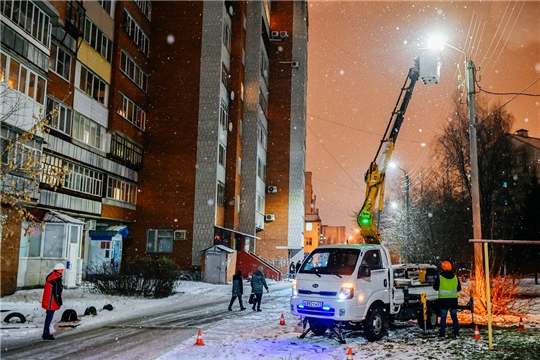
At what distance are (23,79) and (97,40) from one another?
9.91 meters

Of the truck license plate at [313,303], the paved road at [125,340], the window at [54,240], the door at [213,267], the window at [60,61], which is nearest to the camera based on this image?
the paved road at [125,340]

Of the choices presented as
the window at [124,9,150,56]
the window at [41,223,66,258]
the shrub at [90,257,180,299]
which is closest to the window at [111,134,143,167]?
the window at [124,9,150,56]

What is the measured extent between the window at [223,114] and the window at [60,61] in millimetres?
11997

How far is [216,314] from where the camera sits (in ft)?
55.7

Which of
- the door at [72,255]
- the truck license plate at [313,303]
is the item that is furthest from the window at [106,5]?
the truck license plate at [313,303]

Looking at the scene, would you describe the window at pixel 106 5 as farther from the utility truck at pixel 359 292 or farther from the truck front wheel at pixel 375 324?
the truck front wheel at pixel 375 324

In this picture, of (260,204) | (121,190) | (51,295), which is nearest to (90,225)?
(121,190)

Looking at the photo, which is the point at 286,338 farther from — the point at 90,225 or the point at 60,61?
the point at 90,225

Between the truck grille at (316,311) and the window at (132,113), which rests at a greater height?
the window at (132,113)

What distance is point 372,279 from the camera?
40.0 feet

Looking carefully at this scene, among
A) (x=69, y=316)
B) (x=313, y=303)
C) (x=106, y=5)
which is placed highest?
(x=106, y=5)

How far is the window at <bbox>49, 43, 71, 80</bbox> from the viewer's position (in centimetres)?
2516

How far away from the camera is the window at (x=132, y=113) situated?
32812 mm

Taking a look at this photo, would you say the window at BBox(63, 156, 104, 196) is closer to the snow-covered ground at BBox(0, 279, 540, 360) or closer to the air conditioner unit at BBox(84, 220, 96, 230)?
the air conditioner unit at BBox(84, 220, 96, 230)
